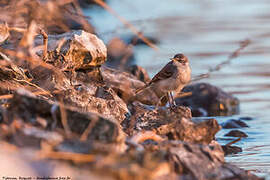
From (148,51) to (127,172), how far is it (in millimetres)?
13078

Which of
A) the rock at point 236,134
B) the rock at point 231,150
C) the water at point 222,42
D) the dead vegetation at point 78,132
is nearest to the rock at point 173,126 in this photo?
the dead vegetation at point 78,132

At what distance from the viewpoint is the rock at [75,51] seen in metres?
7.24

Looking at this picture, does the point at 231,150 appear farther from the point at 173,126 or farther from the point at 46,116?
the point at 46,116

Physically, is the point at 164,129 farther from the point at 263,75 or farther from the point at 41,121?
the point at 263,75

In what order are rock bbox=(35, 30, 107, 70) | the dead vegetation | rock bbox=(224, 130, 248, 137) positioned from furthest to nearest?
1. rock bbox=(224, 130, 248, 137)
2. rock bbox=(35, 30, 107, 70)
3. the dead vegetation

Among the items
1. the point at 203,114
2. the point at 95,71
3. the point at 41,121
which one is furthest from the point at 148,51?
the point at 41,121

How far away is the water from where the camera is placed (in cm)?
886

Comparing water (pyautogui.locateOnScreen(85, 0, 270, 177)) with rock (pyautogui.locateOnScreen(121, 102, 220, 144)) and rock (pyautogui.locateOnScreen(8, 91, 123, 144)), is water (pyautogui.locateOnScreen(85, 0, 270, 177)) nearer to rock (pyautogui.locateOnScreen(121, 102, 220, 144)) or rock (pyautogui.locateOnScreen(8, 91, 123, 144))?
rock (pyautogui.locateOnScreen(121, 102, 220, 144))

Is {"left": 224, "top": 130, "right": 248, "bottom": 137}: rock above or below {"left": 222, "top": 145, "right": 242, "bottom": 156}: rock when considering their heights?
below

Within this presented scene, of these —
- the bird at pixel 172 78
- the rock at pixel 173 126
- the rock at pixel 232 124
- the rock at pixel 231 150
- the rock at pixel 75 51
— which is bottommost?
the rock at pixel 232 124

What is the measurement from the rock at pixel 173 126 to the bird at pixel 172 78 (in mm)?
1300

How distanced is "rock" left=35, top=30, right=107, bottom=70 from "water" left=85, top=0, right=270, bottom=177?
17.6 inches

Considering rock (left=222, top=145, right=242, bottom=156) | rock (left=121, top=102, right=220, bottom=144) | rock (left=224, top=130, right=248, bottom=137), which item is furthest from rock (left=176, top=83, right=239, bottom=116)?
rock (left=121, top=102, right=220, bottom=144)

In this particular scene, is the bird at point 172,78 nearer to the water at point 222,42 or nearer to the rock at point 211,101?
the water at point 222,42
